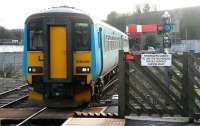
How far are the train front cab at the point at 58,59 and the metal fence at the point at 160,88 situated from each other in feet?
12.6

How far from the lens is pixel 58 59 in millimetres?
13992

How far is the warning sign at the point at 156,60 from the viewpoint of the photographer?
1022 cm

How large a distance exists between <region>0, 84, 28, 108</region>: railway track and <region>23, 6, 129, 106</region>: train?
141 centimetres

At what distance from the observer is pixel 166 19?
21344mm

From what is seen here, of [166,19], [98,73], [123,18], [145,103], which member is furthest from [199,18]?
[145,103]

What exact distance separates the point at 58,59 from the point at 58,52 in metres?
0.20

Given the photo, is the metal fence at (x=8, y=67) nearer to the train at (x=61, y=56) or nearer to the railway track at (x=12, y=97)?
the railway track at (x=12, y=97)

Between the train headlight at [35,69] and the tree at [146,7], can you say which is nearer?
the train headlight at [35,69]

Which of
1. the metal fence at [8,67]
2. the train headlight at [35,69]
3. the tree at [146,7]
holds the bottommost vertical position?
the metal fence at [8,67]

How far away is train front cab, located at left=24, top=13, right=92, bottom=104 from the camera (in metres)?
13.9

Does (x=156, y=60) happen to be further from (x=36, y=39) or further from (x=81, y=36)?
(x=36, y=39)

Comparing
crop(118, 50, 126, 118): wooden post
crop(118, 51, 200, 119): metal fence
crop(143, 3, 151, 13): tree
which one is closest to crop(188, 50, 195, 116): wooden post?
crop(118, 51, 200, 119): metal fence

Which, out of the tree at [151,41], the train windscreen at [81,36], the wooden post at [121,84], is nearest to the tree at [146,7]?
the tree at [151,41]

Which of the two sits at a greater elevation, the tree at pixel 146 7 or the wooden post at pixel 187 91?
the tree at pixel 146 7
